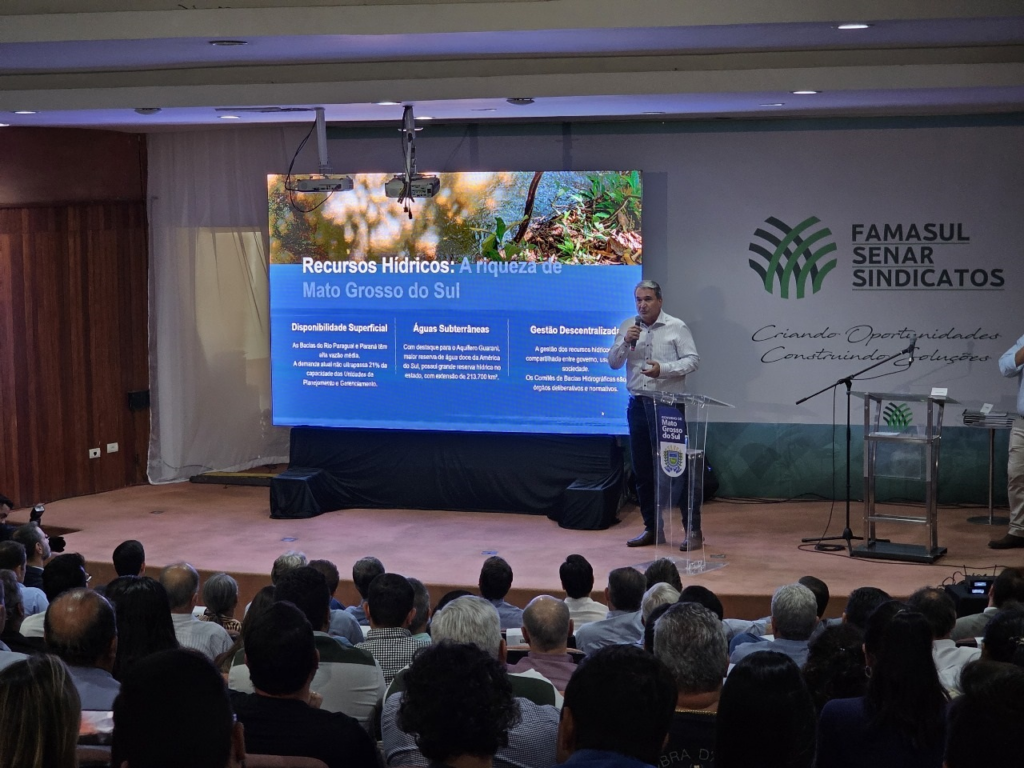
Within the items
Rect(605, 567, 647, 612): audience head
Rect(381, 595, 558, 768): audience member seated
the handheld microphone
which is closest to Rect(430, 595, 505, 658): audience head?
Rect(381, 595, 558, 768): audience member seated

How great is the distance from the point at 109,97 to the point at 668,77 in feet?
10.5

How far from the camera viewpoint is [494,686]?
2.38 metres

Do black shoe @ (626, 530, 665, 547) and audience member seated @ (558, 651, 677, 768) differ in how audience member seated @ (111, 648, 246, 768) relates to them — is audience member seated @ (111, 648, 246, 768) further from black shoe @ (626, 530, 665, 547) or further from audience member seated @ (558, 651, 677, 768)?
black shoe @ (626, 530, 665, 547)

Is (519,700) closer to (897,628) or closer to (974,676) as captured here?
(897,628)

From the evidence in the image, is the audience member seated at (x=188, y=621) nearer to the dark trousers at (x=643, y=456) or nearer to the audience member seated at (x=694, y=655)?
the audience member seated at (x=694, y=655)

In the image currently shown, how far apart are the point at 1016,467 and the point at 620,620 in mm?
4056

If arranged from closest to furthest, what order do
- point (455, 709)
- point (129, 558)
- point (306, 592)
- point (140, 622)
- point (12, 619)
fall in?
1. point (455, 709)
2. point (140, 622)
3. point (306, 592)
4. point (12, 619)
5. point (129, 558)

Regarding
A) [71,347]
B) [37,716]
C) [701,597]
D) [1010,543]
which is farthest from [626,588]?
[71,347]

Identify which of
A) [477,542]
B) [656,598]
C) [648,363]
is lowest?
[477,542]

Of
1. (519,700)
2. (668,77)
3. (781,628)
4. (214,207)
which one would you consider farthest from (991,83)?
(214,207)

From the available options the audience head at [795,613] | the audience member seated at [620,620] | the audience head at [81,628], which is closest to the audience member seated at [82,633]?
the audience head at [81,628]

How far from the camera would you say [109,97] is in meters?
7.20

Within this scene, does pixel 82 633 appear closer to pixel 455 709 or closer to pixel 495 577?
pixel 455 709

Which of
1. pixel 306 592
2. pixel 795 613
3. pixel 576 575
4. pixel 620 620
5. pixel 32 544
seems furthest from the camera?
pixel 32 544
